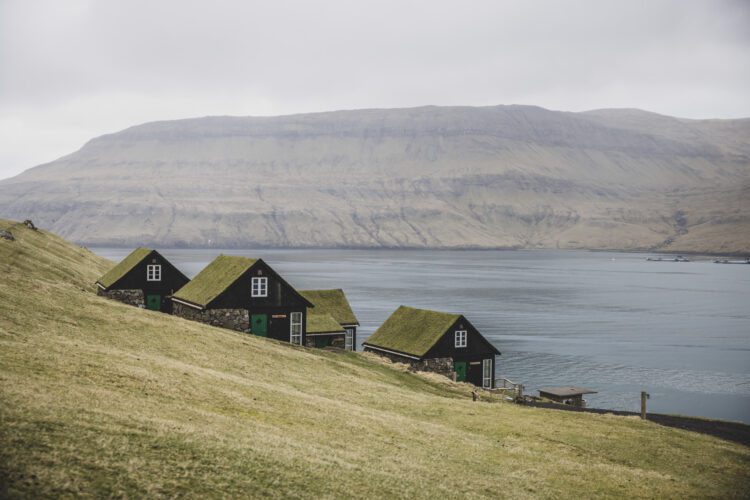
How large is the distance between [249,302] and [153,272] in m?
14.0

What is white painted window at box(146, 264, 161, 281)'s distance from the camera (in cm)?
6356

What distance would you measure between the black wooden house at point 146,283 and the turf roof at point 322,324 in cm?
1336

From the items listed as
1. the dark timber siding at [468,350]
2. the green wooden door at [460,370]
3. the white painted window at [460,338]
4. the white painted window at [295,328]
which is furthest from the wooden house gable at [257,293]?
the green wooden door at [460,370]

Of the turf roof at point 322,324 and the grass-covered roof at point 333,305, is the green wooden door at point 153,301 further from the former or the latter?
the turf roof at point 322,324

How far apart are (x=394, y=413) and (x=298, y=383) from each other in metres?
6.28

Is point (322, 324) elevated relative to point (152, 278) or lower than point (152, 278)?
lower

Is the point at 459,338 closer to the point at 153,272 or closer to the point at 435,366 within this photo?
the point at 435,366

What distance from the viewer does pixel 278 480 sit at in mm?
18547

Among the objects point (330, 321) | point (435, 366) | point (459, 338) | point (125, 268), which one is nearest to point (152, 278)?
point (125, 268)

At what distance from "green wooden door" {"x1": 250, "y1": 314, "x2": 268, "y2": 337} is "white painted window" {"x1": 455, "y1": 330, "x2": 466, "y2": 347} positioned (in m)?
17.0

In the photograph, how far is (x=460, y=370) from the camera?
194 feet

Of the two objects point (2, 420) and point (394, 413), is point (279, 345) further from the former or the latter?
point (2, 420)

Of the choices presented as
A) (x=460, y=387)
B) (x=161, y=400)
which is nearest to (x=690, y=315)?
(x=460, y=387)

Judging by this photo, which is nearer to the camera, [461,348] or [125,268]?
[461,348]
